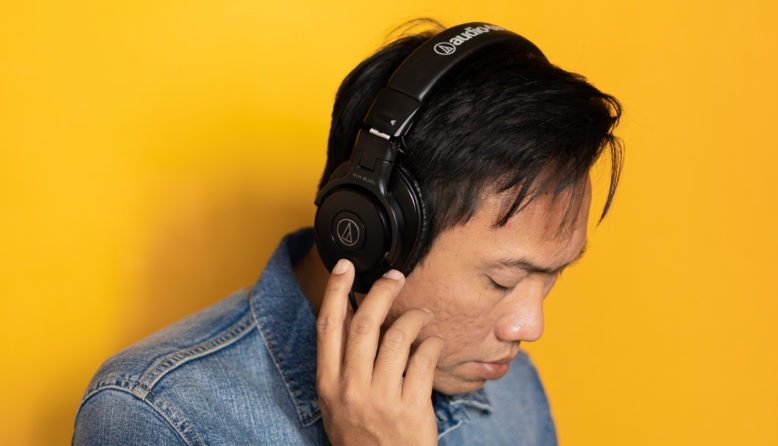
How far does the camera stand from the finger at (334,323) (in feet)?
4.05

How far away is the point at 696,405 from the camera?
2.25m

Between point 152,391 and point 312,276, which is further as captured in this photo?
point 312,276

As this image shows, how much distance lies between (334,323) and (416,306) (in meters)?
0.21

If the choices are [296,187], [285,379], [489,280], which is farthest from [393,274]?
[296,187]

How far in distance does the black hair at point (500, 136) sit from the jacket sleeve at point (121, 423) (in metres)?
0.50

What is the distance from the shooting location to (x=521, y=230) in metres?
1.34

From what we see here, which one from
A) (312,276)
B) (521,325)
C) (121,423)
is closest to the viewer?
(121,423)

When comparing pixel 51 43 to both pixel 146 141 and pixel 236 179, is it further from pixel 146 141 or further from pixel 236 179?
pixel 236 179

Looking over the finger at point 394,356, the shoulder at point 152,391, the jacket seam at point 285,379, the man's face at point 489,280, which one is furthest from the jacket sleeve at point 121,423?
the man's face at point 489,280

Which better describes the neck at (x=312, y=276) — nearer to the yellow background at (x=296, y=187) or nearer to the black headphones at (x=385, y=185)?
the black headphones at (x=385, y=185)

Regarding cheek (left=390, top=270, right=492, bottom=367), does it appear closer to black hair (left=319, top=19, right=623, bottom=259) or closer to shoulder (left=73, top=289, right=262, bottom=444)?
black hair (left=319, top=19, right=623, bottom=259)

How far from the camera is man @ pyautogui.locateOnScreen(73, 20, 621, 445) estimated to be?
4.05 feet

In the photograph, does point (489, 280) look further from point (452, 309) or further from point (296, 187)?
point (296, 187)

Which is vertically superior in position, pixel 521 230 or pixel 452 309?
pixel 521 230
